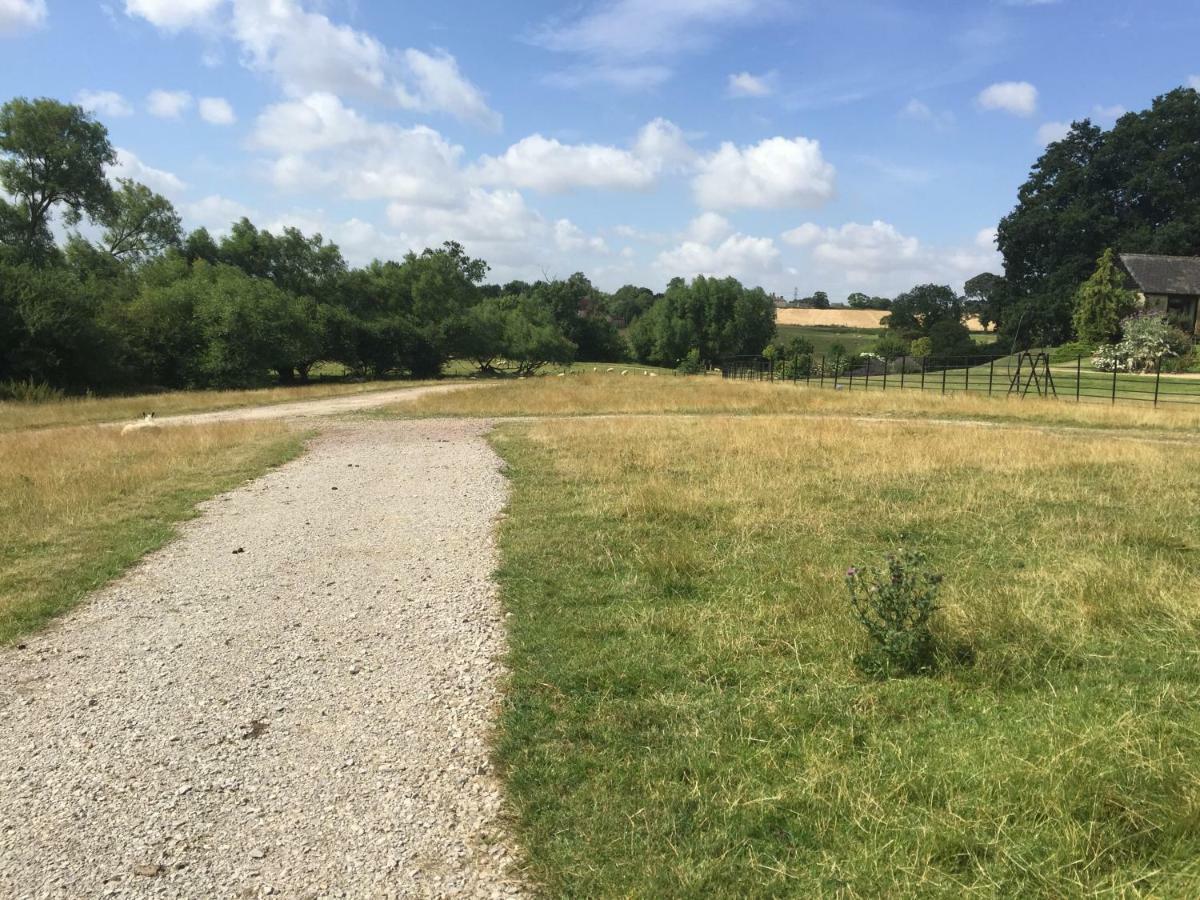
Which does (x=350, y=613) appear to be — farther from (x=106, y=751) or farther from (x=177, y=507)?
(x=177, y=507)

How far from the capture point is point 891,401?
28.5m

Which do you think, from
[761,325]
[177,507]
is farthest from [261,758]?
[761,325]

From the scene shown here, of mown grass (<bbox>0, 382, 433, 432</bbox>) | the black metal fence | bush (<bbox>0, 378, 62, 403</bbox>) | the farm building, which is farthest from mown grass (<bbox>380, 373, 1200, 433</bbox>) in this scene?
the farm building

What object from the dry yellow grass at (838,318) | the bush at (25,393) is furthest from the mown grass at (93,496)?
the dry yellow grass at (838,318)

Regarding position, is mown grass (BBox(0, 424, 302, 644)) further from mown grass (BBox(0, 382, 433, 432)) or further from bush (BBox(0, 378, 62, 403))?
bush (BBox(0, 378, 62, 403))

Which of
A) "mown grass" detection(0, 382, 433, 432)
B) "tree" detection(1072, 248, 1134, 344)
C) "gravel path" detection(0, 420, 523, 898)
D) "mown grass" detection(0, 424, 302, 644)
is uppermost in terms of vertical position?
"tree" detection(1072, 248, 1134, 344)

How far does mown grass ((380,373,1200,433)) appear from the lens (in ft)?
73.2

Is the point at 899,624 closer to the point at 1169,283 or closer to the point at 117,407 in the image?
the point at 117,407

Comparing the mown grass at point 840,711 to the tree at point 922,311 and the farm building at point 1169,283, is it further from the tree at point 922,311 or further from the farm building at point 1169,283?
the tree at point 922,311

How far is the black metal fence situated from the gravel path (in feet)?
88.3

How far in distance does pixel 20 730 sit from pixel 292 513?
5883 millimetres

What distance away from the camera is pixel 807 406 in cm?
2842

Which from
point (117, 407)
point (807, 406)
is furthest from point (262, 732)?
point (117, 407)

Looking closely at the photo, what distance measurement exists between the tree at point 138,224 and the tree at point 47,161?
3645 mm
